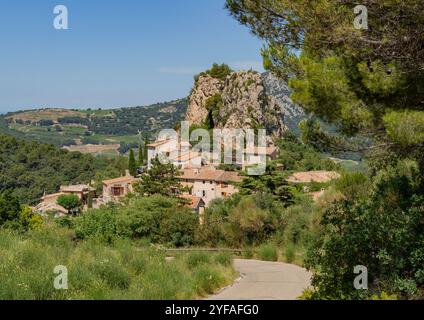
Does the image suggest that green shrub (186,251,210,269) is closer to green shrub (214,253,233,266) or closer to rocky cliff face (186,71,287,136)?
green shrub (214,253,233,266)

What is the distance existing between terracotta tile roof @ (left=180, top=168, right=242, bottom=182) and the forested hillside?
2556 centimetres

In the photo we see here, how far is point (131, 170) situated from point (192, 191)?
1655 centimetres

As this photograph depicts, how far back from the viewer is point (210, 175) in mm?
49781

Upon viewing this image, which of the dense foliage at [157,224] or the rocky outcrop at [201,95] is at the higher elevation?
the rocky outcrop at [201,95]

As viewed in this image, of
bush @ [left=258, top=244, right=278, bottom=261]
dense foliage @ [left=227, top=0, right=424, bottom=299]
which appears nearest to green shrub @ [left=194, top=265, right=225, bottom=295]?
dense foliage @ [left=227, top=0, right=424, bottom=299]

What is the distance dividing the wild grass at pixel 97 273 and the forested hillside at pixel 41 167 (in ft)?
217

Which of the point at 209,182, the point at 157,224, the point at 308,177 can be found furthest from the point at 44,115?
the point at 157,224

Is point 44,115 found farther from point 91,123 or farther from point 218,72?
point 218,72

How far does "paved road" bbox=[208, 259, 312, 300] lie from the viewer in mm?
7670

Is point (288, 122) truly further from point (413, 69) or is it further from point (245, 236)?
point (413, 69)

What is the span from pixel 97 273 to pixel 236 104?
54.0m

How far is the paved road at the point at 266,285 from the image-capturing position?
7670 millimetres

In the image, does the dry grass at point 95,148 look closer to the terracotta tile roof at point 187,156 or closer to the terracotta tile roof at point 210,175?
the terracotta tile roof at point 187,156

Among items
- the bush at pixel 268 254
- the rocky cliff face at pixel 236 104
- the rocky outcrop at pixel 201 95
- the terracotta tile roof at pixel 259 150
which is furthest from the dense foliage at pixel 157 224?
the rocky outcrop at pixel 201 95
